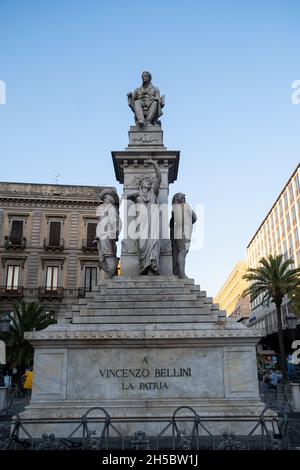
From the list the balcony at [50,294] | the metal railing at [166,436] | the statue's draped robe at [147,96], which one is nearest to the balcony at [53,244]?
the balcony at [50,294]

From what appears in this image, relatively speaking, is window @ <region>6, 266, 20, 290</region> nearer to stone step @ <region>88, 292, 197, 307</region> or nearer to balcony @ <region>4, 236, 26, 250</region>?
balcony @ <region>4, 236, 26, 250</region>

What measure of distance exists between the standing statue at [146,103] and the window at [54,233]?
3515 centimetres

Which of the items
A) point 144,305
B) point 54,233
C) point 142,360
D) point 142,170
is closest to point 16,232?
point 54,233

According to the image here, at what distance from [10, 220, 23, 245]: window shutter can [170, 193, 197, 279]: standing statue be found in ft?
123

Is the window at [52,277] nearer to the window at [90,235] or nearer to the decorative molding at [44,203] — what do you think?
the window at [90,235]

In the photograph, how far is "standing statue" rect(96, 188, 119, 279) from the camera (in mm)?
11924

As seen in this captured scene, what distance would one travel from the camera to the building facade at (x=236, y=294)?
343 feet

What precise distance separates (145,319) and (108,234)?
286 centimetres

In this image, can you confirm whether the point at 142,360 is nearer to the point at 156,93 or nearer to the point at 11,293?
the point at 156,93

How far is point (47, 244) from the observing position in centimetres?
4738

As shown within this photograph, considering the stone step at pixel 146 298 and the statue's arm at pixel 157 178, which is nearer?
the stone step at pixel 146 298

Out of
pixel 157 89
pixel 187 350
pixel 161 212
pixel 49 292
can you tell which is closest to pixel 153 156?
pixel 161 212

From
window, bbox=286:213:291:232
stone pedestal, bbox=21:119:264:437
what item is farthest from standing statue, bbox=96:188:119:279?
window, bbox=286:213:291:232

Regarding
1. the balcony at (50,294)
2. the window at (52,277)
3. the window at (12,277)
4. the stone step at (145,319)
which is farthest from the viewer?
the window at (52,277)
